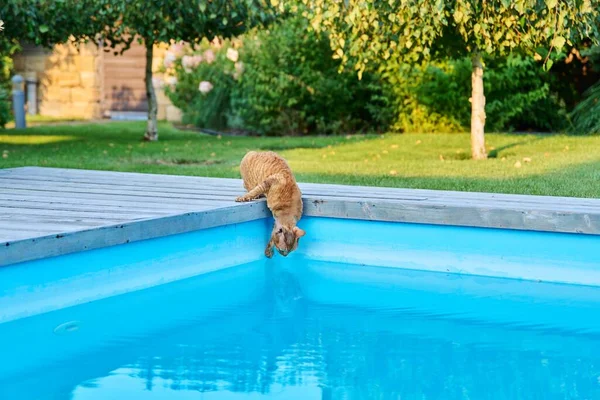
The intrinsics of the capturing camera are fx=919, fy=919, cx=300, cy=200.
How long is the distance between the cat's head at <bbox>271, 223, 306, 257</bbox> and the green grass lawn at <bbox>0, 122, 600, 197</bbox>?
6.41 ft

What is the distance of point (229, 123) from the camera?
15930 mm

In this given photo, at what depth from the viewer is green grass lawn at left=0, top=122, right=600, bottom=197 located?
7836 millimetres

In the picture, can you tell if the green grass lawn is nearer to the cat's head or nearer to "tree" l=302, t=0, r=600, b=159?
"tree" l=302, t=0, r=600, b=159

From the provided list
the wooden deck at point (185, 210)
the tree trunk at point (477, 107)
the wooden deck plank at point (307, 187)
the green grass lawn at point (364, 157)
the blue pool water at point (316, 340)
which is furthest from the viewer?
the tree trunk at point (477, 107)

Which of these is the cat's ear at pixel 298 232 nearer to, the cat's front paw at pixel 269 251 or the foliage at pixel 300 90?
the cat's front paw at pixel 269 251

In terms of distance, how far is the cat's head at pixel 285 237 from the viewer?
5703 mm

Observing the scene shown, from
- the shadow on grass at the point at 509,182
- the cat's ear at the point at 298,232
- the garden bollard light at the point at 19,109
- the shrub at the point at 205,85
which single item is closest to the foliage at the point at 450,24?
the shadow on grass at the point at 509,182

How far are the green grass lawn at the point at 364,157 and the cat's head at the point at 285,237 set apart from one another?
6.41 feet

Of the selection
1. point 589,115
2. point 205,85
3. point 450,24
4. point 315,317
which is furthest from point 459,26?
point 205,85

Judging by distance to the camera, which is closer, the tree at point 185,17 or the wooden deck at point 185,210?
the wooden deck at point 185,210

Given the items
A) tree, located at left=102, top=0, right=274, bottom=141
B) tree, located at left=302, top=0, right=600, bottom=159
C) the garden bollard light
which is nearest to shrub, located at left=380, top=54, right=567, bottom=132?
tree, located at left=102, top=0, right=274, bottom=141

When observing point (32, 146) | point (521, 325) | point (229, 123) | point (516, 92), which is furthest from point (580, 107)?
point (521, 325)

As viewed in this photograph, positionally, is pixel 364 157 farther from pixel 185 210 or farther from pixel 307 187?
pixel 185 210

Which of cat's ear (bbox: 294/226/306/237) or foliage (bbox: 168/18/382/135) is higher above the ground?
foliage (bbox: 168/18/382/135)
